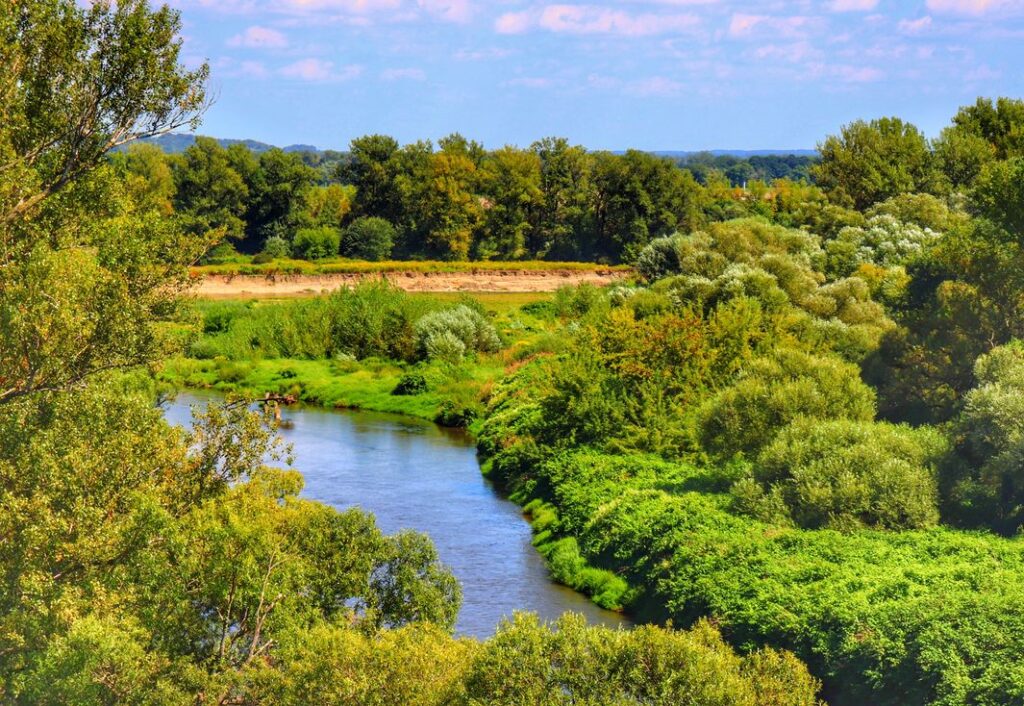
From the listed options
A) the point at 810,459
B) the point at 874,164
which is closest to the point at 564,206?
the point at 874,164

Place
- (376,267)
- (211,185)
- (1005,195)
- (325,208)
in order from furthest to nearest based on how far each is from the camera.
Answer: (325,208)
(211,185)
(376,267)
(1005,195)

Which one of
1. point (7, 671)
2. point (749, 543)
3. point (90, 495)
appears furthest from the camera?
point (749, 543)

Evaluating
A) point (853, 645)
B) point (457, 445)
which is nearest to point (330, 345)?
point (457, 445)

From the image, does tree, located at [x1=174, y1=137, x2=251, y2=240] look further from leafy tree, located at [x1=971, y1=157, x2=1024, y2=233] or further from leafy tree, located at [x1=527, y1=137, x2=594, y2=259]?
leafy tree, located at [x1=971, y1=157, x2=1024, y2=233]

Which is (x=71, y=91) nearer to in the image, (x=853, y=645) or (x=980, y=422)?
(x=853, y=645)

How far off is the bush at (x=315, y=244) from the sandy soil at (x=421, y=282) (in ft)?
27.0

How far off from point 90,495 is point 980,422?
64.5 ft

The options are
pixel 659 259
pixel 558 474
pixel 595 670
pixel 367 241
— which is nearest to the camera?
pixel 595 670

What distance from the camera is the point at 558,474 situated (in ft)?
117

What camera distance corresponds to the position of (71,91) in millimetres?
17719

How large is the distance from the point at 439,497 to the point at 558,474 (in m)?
3.61

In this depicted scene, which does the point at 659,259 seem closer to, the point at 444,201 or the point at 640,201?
the point at 640,201

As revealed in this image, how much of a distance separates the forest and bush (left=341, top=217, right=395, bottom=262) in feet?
114

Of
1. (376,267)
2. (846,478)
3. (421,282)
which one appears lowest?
(846,478)
